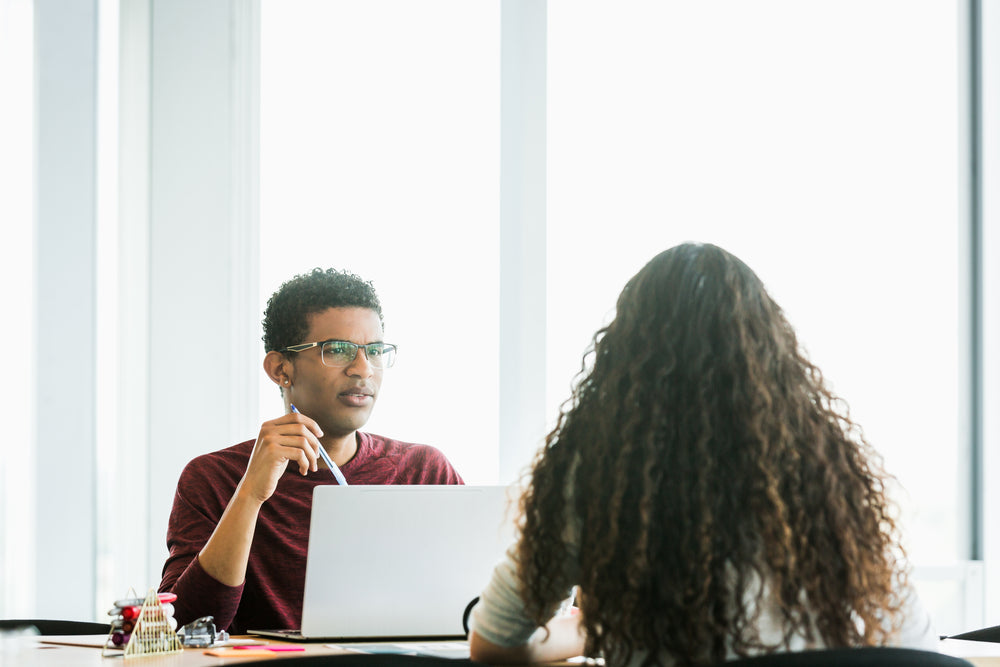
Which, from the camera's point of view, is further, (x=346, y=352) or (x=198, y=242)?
(x=198, y=242)

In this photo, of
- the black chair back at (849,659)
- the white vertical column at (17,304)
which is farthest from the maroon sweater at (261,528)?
the black chair back at (849,659)

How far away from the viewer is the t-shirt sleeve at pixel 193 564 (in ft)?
5.58

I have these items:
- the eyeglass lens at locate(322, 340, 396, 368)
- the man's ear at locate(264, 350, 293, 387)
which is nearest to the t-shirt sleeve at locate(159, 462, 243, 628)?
the man's ear at locate(264, 350, 293, 387)

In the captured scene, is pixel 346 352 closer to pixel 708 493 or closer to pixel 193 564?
pixel 193 564

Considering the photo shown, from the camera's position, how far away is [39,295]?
7.95 ft

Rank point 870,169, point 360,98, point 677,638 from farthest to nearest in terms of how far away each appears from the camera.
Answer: point 870,169
point 360,98
point 677,638

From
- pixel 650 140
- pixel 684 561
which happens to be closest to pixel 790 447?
pixel 684 561

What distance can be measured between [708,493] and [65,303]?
6.64ft

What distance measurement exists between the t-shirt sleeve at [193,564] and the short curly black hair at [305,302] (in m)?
0.36

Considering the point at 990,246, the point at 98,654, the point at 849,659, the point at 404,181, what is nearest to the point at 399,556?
the point at 98,654

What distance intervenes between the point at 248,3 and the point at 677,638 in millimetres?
2591

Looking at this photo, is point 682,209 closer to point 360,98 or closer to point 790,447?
point 360,98

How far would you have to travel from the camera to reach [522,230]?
3037 millimetres

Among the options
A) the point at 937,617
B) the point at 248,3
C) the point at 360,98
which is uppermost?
the point at 248,3
